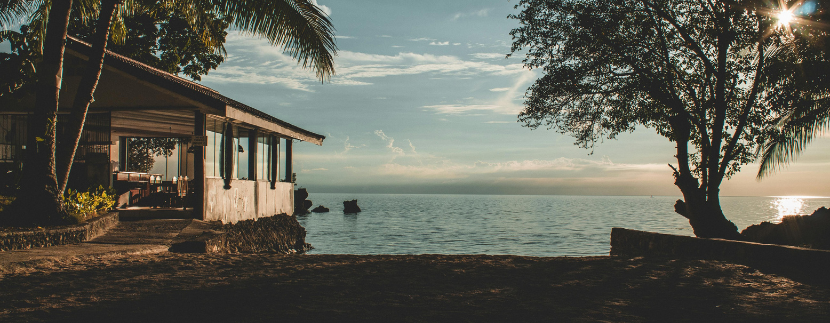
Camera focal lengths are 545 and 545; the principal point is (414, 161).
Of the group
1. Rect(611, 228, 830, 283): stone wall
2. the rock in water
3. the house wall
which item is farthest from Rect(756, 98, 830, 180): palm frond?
the rock in water

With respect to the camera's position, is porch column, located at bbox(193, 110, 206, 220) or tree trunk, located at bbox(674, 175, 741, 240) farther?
tree trunk, located at bbox(674, 175, 741, 240)

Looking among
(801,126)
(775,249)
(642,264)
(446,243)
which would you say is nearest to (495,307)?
(642,264)

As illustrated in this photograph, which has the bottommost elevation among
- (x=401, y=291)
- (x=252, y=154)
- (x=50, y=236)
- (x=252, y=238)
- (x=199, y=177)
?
(x=252, y=238)

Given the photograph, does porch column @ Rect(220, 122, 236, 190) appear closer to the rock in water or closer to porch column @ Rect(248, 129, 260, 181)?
porch column @ Rect(248, 129, 260, 181)

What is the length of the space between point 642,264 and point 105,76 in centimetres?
1336

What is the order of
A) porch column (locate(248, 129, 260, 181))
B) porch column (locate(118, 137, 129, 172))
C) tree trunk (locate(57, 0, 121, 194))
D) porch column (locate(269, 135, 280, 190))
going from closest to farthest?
tree trunk (locate(57, 0, 121, 194)) → porch column (locate(248, 129, 260, 181)) → porch column (locate(269, 135, 280, 190)) → porch column (locate(118, 137, 129, 172))

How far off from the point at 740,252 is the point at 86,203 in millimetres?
12137

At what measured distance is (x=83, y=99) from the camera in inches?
426

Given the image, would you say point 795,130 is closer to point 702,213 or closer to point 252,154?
point 702,213

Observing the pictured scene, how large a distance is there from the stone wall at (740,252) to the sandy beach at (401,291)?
0.43 metres

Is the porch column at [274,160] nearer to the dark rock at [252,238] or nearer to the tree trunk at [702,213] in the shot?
the dark rock at [252,238]

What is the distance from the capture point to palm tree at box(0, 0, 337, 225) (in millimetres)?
10172

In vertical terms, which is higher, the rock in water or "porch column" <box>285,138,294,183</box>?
"porch column" <box>285,138,294,183</box>

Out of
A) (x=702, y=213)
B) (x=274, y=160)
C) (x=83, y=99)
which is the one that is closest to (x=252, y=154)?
(x=274, y=160)
